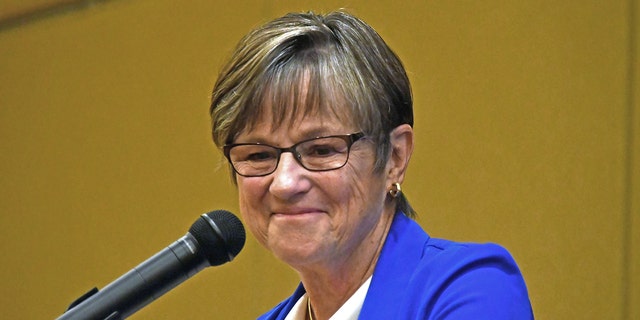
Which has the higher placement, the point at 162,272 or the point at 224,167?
the point at 162,272

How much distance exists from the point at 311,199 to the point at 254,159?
0.38ft

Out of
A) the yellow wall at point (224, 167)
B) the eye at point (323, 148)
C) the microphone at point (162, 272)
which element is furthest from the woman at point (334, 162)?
the yellow wall at point (224, 167)

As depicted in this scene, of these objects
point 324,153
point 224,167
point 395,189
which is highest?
point 324,153

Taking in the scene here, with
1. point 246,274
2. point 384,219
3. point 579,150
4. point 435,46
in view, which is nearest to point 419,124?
point 435,46

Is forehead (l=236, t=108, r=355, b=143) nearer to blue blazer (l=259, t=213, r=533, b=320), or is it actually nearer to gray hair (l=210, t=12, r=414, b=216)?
gray hair (l=210, t=12, r=414, b=216)

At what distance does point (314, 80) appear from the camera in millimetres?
1557

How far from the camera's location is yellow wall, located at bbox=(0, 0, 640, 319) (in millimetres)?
2266

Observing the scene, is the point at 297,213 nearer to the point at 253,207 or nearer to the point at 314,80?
the point at 253,207

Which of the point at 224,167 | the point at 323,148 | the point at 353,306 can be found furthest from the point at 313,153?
the point at 224,167

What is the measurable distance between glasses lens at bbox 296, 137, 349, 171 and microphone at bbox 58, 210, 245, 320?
15 centimetres

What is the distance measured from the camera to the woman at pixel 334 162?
153cm

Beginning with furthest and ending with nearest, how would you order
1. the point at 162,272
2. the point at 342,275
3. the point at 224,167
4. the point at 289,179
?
the point at 224,167
the point at 342,275
the point at 289,179
the point at 162,272

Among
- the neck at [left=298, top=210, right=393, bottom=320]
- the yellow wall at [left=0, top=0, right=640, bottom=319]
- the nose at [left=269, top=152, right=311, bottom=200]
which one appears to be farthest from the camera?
the yellow wall at [left=0, top=0, right=640, bottom=319]

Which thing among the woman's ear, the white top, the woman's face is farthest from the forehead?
the white top
